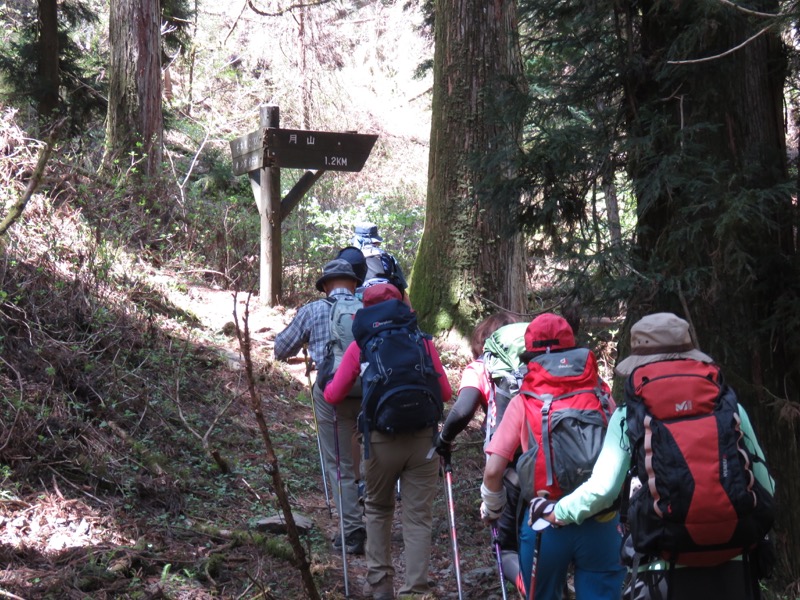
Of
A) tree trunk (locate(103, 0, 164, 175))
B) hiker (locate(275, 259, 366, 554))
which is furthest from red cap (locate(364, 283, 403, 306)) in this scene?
tree trunk (locate(103, 0, 164, 175))

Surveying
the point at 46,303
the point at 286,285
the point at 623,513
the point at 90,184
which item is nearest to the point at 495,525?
the point at 623,513

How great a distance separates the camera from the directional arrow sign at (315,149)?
11492 millimetres

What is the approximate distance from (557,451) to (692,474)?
89cm

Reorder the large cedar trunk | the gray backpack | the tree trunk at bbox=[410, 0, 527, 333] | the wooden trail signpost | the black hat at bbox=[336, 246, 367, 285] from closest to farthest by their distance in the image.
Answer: the large cedar trunk
the gray backpack
the black hat at bbox=[336, 246, 367, 285]
the tree trunk at bbox=[410, 0, 527, 333]
the wooden trail signpost

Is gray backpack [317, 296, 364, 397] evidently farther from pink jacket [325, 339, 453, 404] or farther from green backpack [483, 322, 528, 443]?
green backpack [483, 322, 528, 443]

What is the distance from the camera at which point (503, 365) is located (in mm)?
4520

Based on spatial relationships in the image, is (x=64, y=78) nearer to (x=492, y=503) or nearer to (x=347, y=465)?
(x=347, y=465)

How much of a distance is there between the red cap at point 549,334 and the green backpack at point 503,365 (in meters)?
0.39

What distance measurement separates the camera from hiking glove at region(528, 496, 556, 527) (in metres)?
3.72

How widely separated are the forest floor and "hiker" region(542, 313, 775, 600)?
1.88m

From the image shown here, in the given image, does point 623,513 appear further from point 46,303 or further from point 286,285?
point 286,285

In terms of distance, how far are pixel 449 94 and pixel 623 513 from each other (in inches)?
323

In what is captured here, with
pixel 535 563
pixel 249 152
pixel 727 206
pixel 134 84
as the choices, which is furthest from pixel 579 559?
pixel 134 84

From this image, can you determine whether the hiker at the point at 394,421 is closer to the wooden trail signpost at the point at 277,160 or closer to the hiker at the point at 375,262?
the hiker at the point at 375,262
